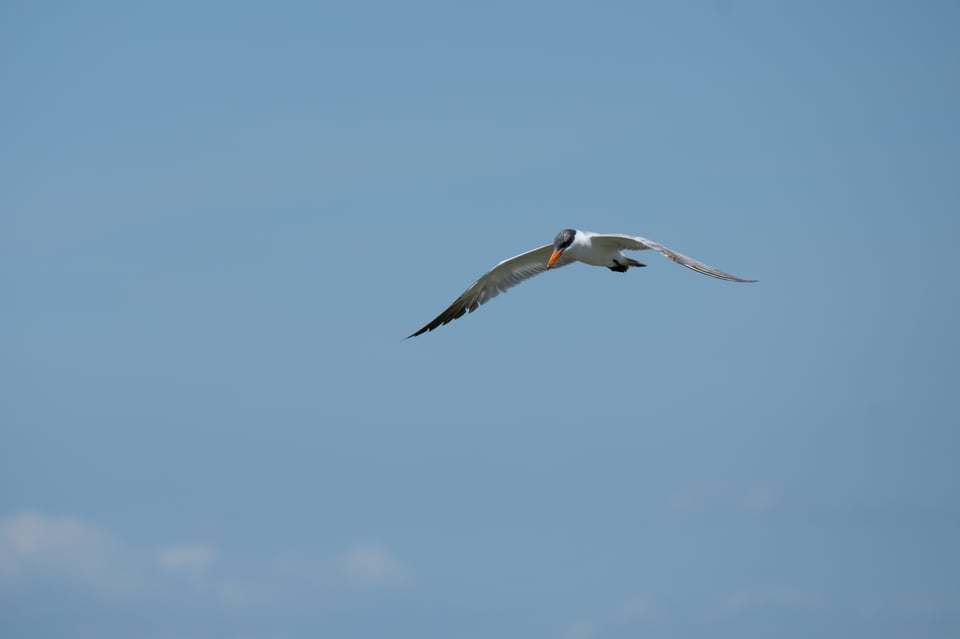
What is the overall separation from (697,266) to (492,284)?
6.13 metres

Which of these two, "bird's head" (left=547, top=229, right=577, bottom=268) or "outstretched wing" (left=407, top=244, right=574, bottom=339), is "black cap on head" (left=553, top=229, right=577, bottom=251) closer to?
"bird's head" (left=547, top=229, right=577, bottom=268)

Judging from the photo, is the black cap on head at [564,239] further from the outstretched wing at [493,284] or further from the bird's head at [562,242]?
the outstretched wing at [493,284]

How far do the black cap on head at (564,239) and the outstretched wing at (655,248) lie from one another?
0.49 metres

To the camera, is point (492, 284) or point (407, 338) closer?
point (407, 338)

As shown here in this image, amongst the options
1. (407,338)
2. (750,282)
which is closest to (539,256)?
(407,338)

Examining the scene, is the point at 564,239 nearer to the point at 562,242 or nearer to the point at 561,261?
the point at 562,242

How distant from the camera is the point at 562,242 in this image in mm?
24672

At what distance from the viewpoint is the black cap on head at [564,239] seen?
2464 cm

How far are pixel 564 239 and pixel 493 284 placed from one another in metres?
3.51

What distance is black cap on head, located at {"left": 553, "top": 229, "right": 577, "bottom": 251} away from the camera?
2464cm

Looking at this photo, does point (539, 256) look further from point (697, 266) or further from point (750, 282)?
point (750, 282)

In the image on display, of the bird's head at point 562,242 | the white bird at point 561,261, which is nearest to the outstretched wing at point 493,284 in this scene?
the white bird at point 561,261

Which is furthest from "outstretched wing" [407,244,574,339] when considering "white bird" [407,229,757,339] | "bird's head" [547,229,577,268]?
"bird's head" [547,229,577,268]

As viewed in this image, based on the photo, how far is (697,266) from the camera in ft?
76.2
